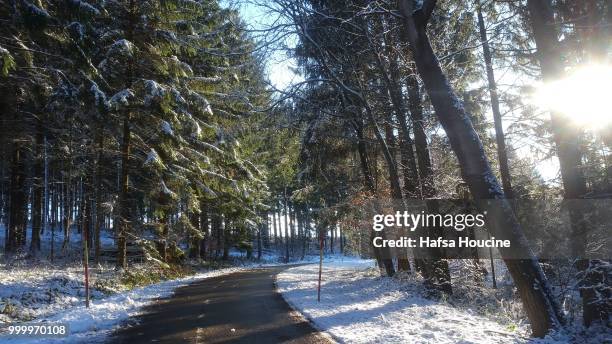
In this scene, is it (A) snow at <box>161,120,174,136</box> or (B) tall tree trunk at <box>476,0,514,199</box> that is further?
(A) snow at <box>161,120,174,136</box>

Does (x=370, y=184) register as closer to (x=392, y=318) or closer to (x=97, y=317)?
(x=392, y=318)

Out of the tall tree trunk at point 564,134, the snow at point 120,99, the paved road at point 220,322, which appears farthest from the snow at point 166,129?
the tall tree trunk at point 564,134

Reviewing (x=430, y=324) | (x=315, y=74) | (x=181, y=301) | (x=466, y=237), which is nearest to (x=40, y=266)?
(x=181, y=301)

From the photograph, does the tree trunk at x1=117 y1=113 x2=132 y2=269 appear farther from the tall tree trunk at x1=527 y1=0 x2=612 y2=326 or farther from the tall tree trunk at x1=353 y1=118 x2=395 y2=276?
the tall tree trunk at x1=527 y1=0 x2=612 y2=326

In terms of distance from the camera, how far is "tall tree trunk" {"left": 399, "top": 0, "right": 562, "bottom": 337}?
678cm

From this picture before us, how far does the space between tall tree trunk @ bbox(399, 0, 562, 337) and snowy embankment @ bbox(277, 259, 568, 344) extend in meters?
0.77

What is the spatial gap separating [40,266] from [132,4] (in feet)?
34.9

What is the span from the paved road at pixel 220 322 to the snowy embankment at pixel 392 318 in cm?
52

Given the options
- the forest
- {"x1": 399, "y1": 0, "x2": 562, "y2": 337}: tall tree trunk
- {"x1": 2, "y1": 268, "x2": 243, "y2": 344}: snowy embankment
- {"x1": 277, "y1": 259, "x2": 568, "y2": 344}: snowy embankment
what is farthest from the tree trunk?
{"x1": 399, "y1": 0, "x2": 562, "y2": 337}: tall tree trunk

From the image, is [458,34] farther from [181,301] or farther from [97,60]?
[97,60]

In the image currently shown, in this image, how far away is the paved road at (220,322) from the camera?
7629mm

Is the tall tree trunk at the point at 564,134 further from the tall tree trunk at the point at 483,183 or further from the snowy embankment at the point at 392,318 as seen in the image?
the snowy embankment at the point at 392,318

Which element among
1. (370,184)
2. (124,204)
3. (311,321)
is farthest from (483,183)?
(124,204)

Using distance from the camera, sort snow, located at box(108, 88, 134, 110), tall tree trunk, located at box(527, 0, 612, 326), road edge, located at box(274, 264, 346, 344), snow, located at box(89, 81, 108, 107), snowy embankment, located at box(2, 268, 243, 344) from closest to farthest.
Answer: road edge, located at box(274, 264, 346, 344) → snowy embankment, located at box(2, 268, 243, 344) → tall tree trunk, located at box(527, 0, 612, 326) → snow, located at box(89, 81, 108, 107) → snow, located at box(108, 88, 134, 110)
